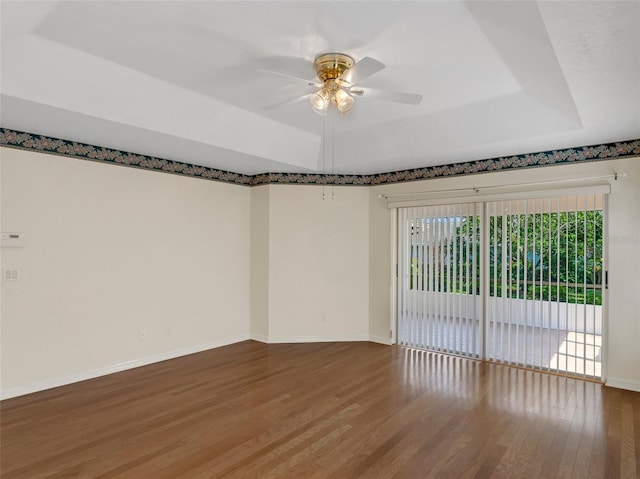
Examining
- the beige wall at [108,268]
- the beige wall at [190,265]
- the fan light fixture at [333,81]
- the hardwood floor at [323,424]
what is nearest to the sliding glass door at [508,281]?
the beige wall at [190,265]

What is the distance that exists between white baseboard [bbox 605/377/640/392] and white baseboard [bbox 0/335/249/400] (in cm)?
456

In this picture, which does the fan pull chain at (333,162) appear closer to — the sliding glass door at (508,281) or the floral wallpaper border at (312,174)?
the floral wallpaper border at (312,174)

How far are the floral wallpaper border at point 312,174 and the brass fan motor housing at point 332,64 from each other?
278cm

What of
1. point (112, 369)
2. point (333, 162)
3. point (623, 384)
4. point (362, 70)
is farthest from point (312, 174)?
point (623, 384)

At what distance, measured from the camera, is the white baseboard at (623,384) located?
3900mm

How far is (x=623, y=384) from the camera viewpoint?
13.0ft

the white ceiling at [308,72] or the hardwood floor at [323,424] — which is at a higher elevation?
the white ceiling at [308,72]

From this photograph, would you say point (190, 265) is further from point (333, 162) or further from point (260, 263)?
point (333, 162)

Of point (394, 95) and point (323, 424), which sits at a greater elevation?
point (394, 95)

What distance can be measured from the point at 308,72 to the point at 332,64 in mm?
384

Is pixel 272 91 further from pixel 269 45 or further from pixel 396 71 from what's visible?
pixel 396 71

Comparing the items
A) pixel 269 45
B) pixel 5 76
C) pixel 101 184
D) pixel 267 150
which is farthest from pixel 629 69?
pixel 101 184

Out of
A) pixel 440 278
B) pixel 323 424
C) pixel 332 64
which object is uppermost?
pixel 332 64

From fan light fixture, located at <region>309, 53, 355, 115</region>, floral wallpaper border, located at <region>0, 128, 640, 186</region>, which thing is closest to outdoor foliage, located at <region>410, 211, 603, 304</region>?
floral wallpaper border, located at <region>0, 128, 640, 186</region>
